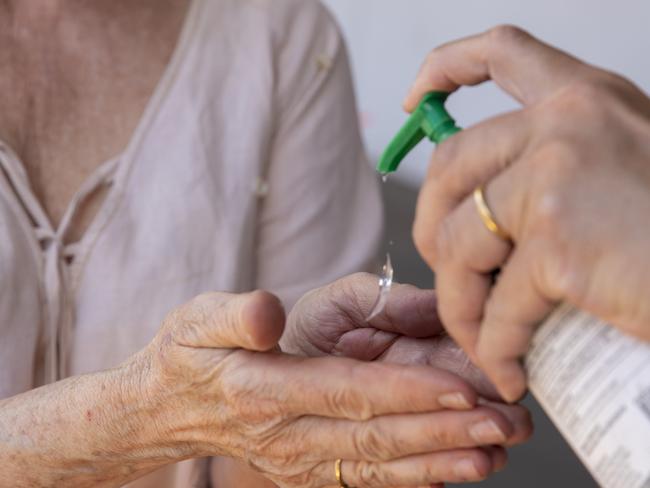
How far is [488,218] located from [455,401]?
16cm

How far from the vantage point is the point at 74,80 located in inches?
50.7

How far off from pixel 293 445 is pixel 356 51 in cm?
159

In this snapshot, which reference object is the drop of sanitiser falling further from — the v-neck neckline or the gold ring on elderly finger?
the v-neck neckline

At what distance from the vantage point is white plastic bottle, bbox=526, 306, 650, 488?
1.82 ft

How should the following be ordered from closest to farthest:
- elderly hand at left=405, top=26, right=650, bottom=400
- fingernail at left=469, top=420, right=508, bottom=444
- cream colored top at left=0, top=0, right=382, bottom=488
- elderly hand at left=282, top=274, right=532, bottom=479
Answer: elderly hand at left=405, top=26, right=650, bottom=400 → fingernail at left=469, top=420, right=508, bottom=444 → elderly hand at left=282, top=274, right=532, bottom=479 → cream colored top at left=0, top=0, right=382, bottom=488

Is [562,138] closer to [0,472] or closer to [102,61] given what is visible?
[0,472]

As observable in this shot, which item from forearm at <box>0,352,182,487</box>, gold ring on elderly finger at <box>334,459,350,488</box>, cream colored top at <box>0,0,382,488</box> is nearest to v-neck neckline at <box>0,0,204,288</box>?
cream colored top at <box>0,0,382,488</box>

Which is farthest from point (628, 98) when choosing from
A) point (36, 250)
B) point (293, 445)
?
point (36, 250)

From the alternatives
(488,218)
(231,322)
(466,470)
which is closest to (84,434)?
(231,322)

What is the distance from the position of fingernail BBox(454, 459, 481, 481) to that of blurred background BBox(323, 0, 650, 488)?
2.31 feet

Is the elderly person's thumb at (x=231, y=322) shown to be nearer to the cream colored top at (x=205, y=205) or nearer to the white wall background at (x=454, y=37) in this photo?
the cream colored top at (x=205, y=205)

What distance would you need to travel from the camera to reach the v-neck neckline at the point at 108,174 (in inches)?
47.1

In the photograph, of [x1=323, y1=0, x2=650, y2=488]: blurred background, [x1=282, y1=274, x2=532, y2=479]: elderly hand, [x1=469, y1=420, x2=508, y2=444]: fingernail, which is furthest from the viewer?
[x1=323, y1=0, x2=650, y2=488]: blurred background

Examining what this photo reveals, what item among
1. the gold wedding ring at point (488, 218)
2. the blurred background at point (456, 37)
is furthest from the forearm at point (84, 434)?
the blurred background at point (456, 37)
